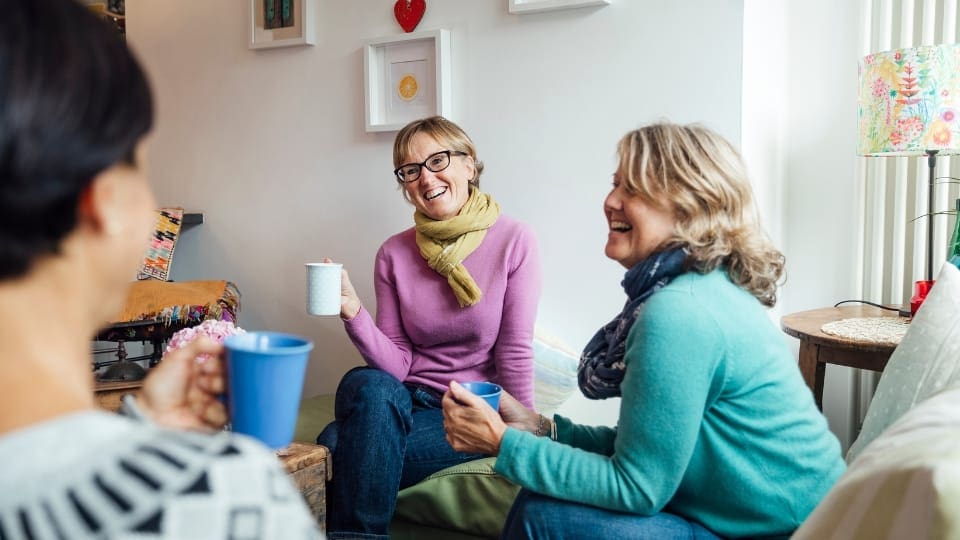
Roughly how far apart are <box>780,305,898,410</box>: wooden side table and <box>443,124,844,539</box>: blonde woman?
2.07 ft

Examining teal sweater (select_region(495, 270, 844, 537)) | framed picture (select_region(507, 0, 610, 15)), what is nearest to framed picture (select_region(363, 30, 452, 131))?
framed picture (select_region(507, 0, 610, 15))

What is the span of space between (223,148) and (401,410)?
151 cm

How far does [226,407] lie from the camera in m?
0.90

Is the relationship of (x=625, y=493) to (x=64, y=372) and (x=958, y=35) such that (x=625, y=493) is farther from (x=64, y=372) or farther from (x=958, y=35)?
(x=958, y=35)

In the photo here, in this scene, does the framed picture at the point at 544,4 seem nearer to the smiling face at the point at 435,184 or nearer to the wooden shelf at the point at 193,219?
the smiling face at the point at 435,184

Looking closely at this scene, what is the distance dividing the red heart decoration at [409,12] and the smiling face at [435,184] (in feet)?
1.80

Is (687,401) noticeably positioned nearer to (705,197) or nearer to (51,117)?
(705,197)

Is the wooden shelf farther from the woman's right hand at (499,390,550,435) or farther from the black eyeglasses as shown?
the woman's right hand at (499,390,550,435)

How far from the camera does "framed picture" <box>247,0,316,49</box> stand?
2.86m

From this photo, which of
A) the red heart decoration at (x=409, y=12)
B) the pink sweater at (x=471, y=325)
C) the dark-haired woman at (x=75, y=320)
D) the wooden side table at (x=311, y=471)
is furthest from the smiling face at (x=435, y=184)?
the dark-haired woman at (x=75, y=320)

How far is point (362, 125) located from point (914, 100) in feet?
5.14

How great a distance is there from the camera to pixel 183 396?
93cm

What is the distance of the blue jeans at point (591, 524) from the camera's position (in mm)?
1302

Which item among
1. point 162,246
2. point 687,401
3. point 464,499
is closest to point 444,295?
point 464,499
